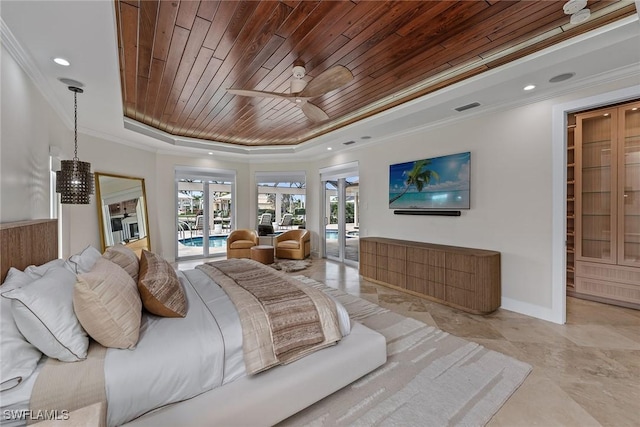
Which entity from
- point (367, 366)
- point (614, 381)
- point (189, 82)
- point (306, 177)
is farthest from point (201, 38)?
point (306, 177)

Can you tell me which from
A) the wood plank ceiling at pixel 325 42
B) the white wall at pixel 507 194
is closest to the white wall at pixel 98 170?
the wood plank ceiling at pixel 325 42

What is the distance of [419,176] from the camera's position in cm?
436

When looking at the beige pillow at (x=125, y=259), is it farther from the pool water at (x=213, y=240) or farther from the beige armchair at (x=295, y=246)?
the pool water at (x=213, y=240)

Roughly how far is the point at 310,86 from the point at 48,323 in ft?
8.14

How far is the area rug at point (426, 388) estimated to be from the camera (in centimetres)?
170

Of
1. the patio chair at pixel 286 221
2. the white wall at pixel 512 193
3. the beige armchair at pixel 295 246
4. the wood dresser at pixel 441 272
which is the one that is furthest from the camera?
the patio chair at pixel 286 221

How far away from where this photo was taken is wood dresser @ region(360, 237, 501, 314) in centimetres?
325

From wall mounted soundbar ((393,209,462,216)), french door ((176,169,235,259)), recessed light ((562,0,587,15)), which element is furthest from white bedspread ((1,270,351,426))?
french door ((176,169,235,259))

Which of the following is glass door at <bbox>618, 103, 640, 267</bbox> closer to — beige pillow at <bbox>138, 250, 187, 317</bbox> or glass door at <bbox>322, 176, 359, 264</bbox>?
glass door at <bbox>322, 176, 359, 264</bbox>

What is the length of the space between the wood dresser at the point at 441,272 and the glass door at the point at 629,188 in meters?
1.67

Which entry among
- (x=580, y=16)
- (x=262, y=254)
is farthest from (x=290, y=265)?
(x=580, y=16)

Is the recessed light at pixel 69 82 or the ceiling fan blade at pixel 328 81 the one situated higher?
the recessed light at pixel 69 82

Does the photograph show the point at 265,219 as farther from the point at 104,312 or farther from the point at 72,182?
the point at 104,312

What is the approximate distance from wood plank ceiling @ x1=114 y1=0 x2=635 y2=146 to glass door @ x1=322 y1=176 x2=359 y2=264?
2.77 metres
